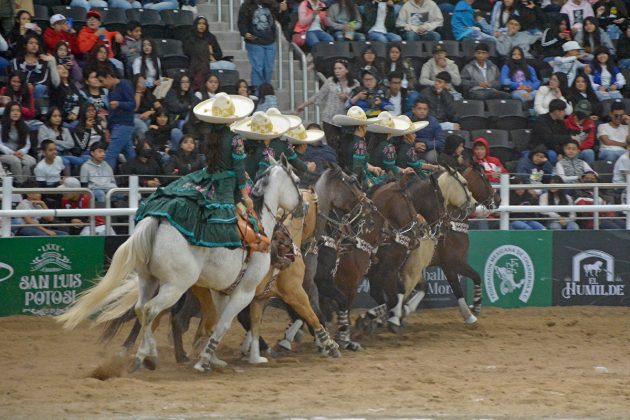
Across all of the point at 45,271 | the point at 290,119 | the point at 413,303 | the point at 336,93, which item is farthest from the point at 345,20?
the point at 45,271

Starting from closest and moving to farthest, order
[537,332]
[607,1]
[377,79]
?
[537,332]
[377,79]
[607,1]

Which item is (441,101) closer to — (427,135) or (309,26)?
(427,135)

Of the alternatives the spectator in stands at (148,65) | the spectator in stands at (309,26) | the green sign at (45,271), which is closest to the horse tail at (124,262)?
the green sign at (45,271)

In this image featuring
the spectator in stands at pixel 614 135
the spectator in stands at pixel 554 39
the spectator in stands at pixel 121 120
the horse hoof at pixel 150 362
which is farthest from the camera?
the spectator in stands at pixel 554 39

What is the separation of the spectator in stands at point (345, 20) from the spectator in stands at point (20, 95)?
6209mm

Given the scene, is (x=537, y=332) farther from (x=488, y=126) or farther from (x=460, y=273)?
(x=488, y=126)

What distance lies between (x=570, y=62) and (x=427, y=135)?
4700mm

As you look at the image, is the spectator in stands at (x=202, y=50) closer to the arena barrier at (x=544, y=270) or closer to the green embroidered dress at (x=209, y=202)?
the arena barrier at (x=544, y=270)

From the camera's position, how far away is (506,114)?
20.1 metres

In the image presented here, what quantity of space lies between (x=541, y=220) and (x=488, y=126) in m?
3.01

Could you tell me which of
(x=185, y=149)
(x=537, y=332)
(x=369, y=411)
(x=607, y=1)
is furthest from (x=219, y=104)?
(x=607, y=1)

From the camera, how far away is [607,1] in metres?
23.1

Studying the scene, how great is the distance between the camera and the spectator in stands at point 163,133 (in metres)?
16.8

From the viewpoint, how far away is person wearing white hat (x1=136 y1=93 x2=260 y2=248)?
35.6ft
